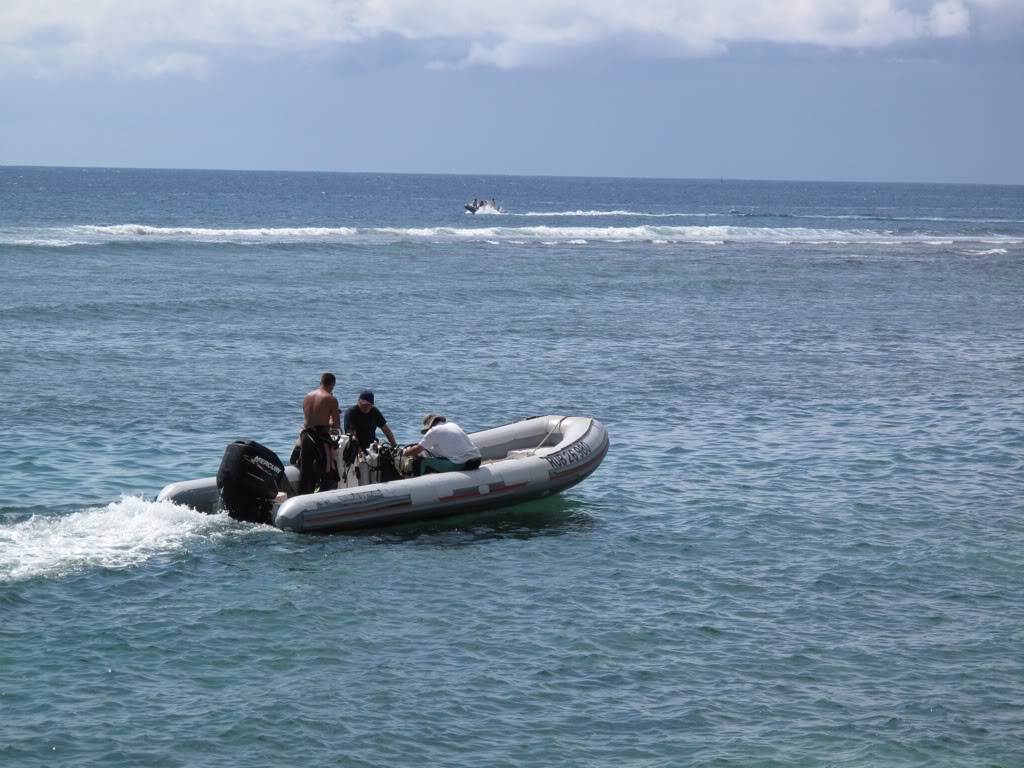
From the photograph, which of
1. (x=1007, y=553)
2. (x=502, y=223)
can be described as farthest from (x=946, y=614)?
(x=502, y=223)

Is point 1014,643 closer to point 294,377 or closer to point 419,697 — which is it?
point 419,697

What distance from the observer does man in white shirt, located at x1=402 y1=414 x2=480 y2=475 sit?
1323 centimetres

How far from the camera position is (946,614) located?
10.7 meters

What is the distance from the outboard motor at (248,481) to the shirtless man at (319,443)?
373mm

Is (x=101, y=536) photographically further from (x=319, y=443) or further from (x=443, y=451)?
(x=443, y=451)

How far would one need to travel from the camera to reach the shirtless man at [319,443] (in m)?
12.8

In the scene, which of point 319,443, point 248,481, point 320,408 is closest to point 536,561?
point 319,443

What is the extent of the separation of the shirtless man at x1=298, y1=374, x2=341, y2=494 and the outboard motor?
0.37 meters

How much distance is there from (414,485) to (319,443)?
109cm

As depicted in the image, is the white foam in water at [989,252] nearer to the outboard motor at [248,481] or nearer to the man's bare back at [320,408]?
the man's bare back at [320,408]

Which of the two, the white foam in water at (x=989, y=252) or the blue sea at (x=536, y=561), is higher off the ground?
the white foam in water at (x=989, y=252)

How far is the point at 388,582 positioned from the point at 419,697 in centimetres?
251

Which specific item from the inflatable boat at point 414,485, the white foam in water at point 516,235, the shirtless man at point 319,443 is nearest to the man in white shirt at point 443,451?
the inflatable boat at point 414,485

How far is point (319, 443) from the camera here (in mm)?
12914
